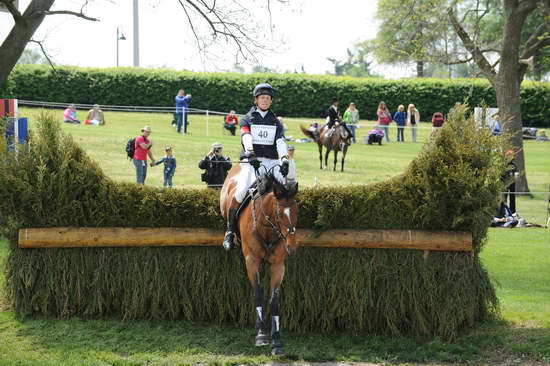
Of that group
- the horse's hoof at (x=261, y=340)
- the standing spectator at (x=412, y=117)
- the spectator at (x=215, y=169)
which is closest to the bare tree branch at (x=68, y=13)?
the spectator at (x=215, y=169)

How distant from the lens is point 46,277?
30.0ft

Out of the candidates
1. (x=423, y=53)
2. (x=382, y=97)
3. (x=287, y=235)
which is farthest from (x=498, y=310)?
(x=382, y=97)

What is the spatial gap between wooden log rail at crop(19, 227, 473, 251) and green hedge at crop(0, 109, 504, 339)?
0.36 feet

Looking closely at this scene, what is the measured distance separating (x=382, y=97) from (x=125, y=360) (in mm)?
41202

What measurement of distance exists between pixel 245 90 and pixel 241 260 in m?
37.3

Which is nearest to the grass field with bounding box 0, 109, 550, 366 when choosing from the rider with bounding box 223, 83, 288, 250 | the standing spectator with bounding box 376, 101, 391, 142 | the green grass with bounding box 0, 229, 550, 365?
the green grass with bounding box 0, 229, 550, 365

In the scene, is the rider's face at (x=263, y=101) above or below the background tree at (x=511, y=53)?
below

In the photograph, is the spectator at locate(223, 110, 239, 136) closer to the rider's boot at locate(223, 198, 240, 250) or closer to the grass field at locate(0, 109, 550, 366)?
the grass field at locate(0, 109, 550, 366)

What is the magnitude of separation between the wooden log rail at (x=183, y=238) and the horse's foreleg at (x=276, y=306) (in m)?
0.70

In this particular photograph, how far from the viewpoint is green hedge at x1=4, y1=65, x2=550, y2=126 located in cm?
4334

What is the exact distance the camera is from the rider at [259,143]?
28.0 feet

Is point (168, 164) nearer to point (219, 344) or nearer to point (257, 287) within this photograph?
point (219, 344)

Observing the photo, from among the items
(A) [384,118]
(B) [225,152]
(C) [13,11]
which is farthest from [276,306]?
(A) [384,118]

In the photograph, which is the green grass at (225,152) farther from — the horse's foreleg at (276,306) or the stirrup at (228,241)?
the horse's foreleg at (276,306)
